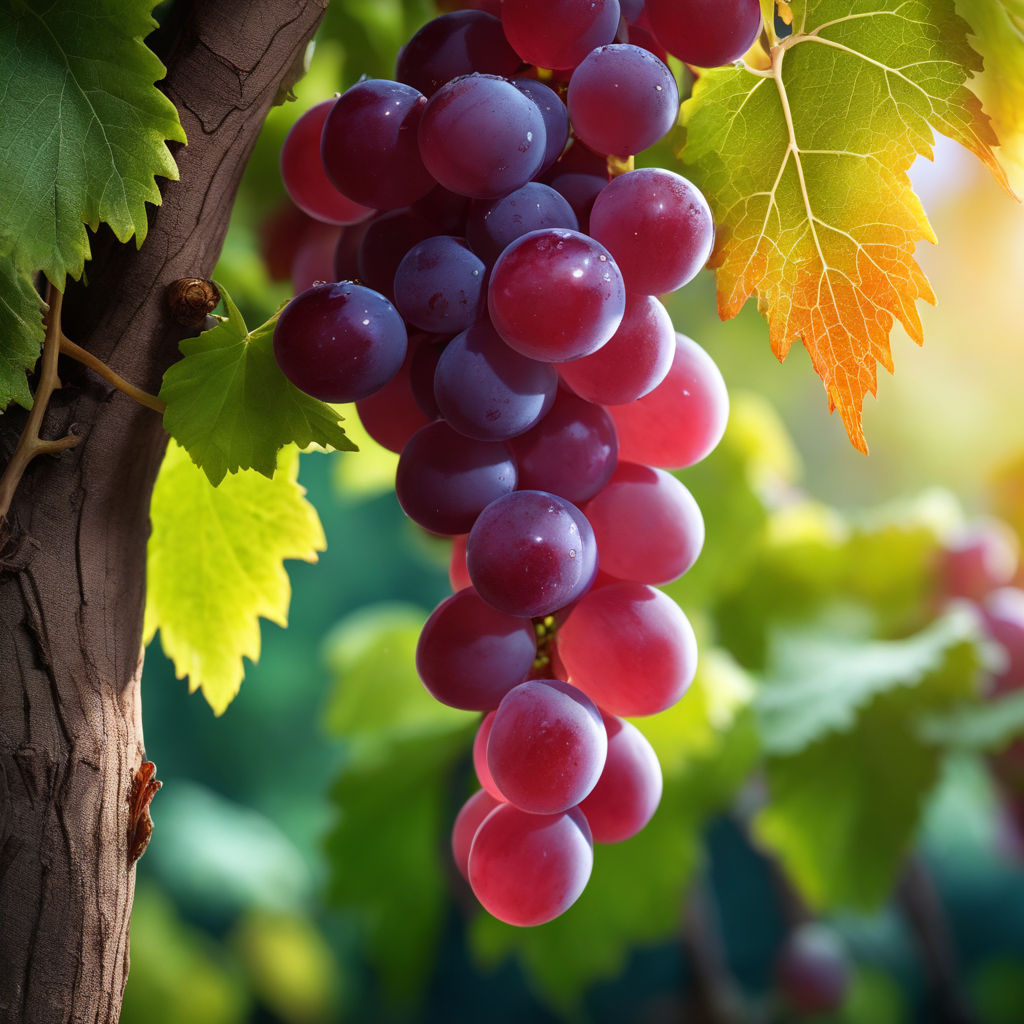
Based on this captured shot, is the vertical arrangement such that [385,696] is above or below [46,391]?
below

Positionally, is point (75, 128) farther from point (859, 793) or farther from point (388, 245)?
point (859, 793)

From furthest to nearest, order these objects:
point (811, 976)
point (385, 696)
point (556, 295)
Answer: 1. point (811, 976)
2. point (385, 696)
3. point (556, 295)

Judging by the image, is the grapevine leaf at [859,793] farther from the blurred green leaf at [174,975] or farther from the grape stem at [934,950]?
the blurred green leaf at [174,975]

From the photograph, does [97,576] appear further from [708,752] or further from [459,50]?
[708,752]

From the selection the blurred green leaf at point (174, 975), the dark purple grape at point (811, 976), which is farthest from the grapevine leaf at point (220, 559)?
the dark purple grape at point (811, 976)

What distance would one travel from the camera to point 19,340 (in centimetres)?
28

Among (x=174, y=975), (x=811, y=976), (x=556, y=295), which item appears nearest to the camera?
(x=556, y=295)

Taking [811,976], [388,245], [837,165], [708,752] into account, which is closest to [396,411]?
[388,245]

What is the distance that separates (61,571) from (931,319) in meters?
1.71

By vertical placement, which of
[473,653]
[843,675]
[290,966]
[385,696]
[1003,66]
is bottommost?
[290,966]

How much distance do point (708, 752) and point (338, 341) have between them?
2.34 feet

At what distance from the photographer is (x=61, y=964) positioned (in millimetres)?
285

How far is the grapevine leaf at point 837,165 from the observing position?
316 mm

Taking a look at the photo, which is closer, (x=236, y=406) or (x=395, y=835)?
(x=236, y=406)
